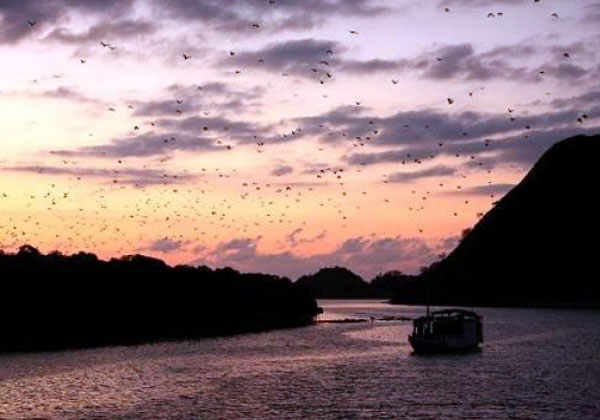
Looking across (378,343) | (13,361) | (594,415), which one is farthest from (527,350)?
(13,361)

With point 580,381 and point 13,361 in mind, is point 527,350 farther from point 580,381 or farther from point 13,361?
point 13,361

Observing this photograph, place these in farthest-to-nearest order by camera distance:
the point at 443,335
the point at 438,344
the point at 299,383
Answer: the point at 443,335
the point at 438,344
the point at 299,383

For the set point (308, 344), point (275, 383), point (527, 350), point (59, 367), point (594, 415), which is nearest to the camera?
point (594, 415)

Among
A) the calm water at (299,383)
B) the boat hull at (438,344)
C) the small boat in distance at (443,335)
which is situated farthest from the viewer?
the small boat in distance at (443,335)

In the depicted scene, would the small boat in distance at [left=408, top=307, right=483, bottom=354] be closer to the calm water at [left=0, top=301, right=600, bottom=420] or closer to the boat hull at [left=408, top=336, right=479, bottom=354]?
the boat hull at [left=408, top=336, right=479, bottom=354]

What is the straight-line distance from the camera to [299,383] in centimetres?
8788

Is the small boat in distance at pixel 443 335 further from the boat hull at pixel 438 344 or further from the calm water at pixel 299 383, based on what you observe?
the calm water at pixel 299 383

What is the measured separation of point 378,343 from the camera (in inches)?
5950

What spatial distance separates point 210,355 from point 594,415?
69.9 meters

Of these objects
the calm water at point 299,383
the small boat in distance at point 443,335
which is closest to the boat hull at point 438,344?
the small boat in distance at point 443,335

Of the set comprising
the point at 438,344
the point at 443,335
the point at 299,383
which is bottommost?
the point at 299,383

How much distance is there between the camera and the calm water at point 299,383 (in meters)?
67.8

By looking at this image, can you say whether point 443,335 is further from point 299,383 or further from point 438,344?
point 299,383

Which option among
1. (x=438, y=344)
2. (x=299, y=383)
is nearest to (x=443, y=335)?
(x=438, y=344)
